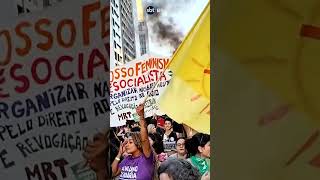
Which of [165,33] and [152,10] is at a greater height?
[152,10]

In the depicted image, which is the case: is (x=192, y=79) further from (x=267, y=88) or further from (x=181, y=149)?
(x=181, y=149)

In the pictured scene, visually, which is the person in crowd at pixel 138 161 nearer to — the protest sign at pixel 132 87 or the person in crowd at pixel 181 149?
the person in crowd at pixel 181 149

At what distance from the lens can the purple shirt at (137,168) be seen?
506 cm

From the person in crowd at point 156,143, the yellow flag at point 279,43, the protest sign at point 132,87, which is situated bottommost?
the person in crowd at point 156,143

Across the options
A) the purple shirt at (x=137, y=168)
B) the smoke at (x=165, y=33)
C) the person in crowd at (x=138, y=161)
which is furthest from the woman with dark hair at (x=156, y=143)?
the smoke at (x=165, y=33)

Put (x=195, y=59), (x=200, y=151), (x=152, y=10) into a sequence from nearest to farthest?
1. (x=195, y=59)
2. (x=200, y=151)
3. (x=152, y=10)

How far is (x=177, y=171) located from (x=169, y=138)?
1743mm

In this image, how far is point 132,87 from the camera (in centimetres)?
716

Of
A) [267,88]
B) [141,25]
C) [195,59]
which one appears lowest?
[141,25]

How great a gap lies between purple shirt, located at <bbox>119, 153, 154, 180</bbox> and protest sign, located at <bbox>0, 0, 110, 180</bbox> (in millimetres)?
3011

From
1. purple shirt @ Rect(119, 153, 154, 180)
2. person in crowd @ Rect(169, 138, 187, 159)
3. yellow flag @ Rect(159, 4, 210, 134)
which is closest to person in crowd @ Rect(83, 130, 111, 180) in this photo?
yellow flag @ Rect(159, 4, 210, 134)

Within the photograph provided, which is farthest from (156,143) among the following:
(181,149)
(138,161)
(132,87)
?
(138,161)

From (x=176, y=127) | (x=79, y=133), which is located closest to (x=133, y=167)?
(x=176, y=127)

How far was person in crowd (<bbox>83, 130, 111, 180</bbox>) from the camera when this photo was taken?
198 centimetres
